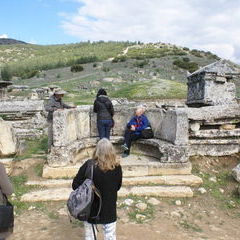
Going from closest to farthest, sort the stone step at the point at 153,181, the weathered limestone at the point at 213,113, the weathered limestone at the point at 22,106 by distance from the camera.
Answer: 1. the stone step at the point at 153,181
2. the weathered limestone at the point at 213,113
3. the weathered limestone at the point at 22,106

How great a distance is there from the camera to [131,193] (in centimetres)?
636

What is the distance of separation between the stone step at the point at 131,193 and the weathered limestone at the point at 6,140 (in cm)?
133

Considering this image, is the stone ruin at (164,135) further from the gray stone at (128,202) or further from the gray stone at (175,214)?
the gray stone at (175,214)

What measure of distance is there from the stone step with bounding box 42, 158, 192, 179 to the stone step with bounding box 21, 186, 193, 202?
598 millimetres

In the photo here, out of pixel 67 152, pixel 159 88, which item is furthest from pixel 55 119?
pixel 159 88

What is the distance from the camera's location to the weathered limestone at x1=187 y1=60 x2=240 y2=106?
423 inches

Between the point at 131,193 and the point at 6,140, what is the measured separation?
2.92m

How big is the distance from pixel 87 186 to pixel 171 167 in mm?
3872

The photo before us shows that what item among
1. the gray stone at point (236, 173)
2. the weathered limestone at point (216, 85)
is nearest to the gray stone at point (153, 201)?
the gray stone at point (236, 173)

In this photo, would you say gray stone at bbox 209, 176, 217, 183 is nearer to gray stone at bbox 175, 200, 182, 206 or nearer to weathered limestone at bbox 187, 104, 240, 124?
gray stone at bbox 175, 200, 182, 206

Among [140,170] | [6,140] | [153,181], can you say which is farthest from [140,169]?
[6,140]

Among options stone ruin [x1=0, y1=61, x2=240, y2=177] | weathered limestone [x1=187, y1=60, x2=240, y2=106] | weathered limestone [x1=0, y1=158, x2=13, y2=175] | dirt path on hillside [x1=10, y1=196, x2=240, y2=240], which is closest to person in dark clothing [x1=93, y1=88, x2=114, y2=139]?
stone ruin [x1=0, y1=61, x2=240, y2=177]

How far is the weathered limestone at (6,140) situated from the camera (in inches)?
283

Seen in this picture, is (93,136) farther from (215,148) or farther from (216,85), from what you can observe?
(216,85)
